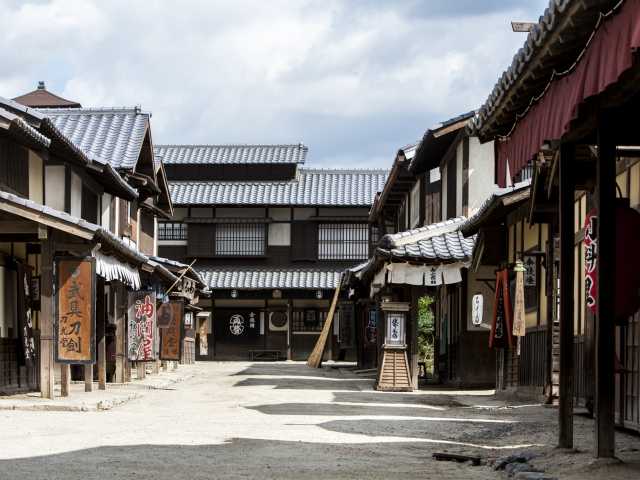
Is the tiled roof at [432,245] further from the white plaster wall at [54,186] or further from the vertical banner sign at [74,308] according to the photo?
the vertical banner sign at [74,308]

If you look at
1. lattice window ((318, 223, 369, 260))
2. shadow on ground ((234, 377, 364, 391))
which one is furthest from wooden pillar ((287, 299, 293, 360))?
shadow on ground ((234, 377, 364, 391))

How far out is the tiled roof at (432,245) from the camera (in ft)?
74.3

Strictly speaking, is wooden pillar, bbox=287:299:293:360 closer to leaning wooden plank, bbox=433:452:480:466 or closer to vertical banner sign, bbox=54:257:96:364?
vertical banner sign, bbox=54:257:96:364

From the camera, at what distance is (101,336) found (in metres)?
23.0

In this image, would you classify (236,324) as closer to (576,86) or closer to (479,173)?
(479,173)

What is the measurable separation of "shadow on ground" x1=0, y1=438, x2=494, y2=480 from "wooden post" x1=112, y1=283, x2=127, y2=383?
14.0m

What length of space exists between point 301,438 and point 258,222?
3835cm

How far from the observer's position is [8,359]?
20469 mm

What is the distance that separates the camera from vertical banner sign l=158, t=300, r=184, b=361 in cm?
3141

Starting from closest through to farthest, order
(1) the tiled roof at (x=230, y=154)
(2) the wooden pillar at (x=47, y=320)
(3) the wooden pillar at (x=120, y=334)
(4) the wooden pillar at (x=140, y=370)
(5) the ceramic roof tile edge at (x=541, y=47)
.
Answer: (5) the ceramic roof tile edge at (x=541, y=47) → (2) the wooden pillar at (x=47, y=320) → (3) the wooden pillar at (x=120, y=334) → (4) the wooden pillar at (x=140, y=370) → (1) the tiled roof at (x=230, y=154)

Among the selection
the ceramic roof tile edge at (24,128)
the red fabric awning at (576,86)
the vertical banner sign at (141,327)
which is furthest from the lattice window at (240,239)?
the red fabric awning at (576,86)

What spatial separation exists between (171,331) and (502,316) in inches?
530

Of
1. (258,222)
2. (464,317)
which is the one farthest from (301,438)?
(258,222)

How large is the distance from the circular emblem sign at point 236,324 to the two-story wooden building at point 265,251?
45mm
